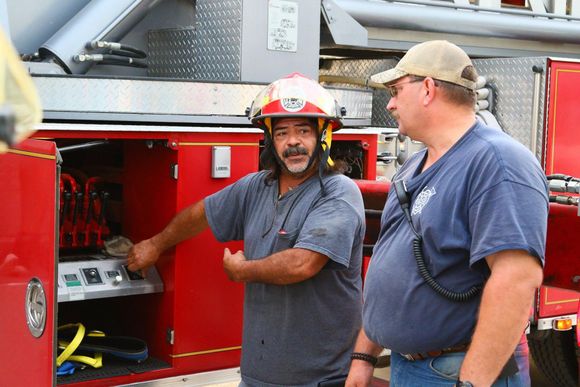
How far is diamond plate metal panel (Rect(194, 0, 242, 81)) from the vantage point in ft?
15.2

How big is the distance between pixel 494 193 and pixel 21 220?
1.48 metres

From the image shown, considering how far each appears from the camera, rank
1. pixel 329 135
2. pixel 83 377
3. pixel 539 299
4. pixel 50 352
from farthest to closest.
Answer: pixel 539 299 → pixel 83 377 → pixel 329 135 → pixel 50 352

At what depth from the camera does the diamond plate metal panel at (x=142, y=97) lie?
3.93 meters

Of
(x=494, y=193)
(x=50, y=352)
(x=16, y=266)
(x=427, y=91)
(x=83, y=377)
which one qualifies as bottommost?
(x=83, y=377)

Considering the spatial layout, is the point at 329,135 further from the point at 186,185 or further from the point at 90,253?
the point at 90,253

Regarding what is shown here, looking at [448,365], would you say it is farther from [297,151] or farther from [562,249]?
[562,249]

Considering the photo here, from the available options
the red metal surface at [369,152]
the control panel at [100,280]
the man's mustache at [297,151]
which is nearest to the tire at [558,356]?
the red metal surface at [369,152]

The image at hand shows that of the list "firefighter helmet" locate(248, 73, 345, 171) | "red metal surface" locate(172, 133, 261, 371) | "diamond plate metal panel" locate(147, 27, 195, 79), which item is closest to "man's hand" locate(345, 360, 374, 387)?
"firefighter helmet" locate(248, 73, 345, 171)

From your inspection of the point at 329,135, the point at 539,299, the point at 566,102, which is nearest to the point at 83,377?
the point at 329,135

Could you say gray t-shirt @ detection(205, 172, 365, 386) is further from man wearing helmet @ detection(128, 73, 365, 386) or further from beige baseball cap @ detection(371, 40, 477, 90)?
beige baseball cap @ detection(371, 40, 477, 90)

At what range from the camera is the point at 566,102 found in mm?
5887

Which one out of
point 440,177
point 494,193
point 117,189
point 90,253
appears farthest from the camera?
point 117,189

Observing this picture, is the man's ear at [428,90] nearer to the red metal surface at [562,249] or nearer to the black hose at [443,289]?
the black hose at [443,289]

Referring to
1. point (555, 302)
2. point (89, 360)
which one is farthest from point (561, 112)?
point (89, 360)
